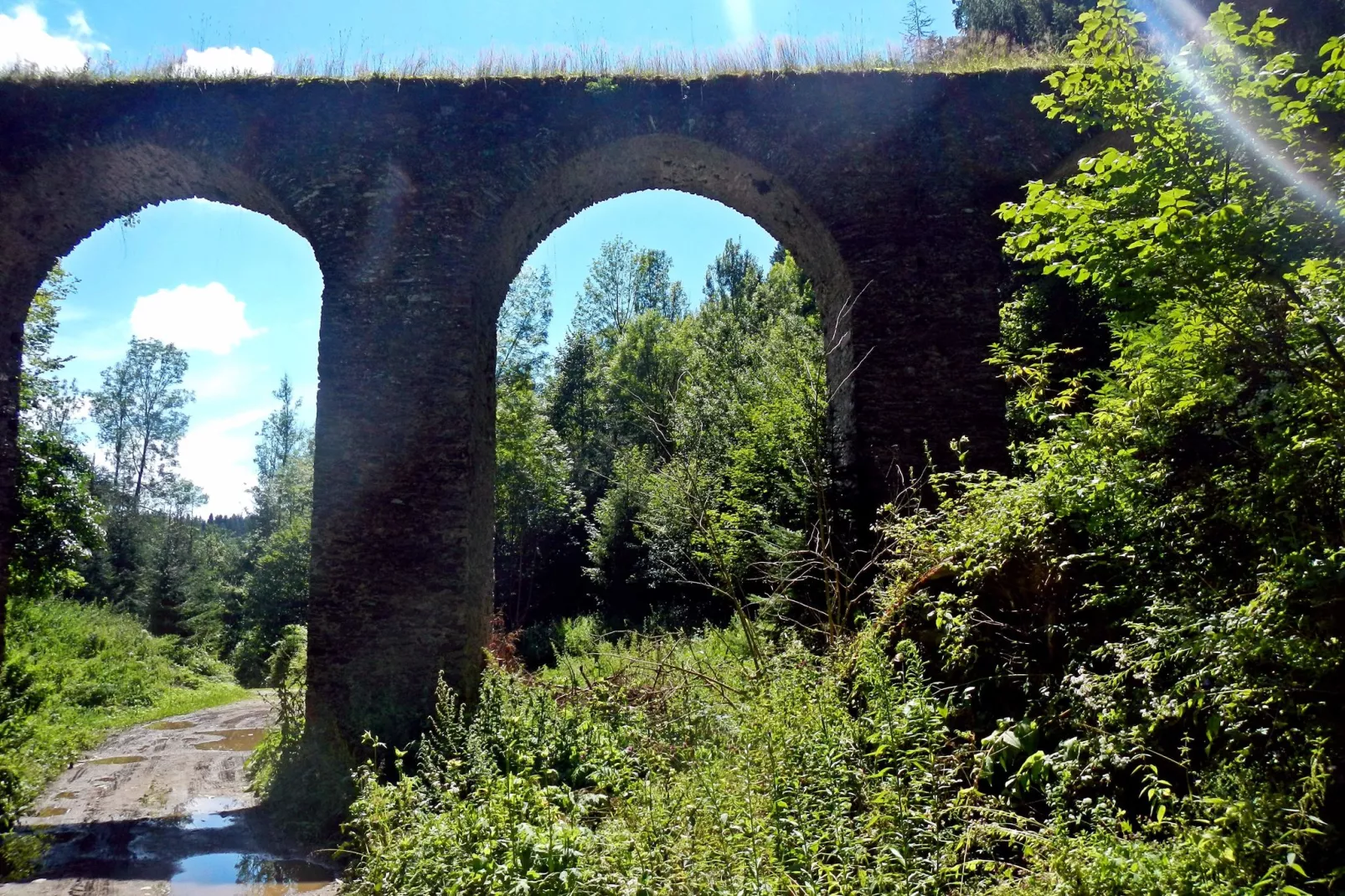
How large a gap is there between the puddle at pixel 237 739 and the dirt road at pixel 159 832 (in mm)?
77

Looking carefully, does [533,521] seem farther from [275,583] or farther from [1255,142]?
[1255,142]

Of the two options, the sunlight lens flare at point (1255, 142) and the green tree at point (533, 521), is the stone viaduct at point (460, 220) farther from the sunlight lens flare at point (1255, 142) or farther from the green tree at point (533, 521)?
the green tree at point (533, 521)

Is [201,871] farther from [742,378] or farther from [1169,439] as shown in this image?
[742,378]

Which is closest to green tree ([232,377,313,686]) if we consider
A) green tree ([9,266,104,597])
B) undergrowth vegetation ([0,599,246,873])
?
undergrowth vegetation ([0,599,246,873])

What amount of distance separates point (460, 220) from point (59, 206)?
4573 mm

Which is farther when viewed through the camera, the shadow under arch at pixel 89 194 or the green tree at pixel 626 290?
the green tree at pixel 626 290

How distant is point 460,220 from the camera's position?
8461mm

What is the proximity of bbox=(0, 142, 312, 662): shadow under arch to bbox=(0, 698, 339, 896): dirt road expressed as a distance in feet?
6.44

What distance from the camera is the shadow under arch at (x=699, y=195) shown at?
8.64 m

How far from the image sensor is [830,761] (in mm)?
4039

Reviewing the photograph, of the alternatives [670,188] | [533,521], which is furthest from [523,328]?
[670,188]

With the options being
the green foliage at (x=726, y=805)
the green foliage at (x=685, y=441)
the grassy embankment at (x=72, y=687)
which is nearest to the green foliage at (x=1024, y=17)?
the green foliage at (x=685, y=441)

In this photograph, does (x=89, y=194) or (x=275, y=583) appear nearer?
(x=89, y=194)

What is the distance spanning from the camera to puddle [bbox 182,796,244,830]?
695 centimetres
